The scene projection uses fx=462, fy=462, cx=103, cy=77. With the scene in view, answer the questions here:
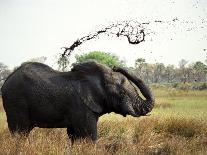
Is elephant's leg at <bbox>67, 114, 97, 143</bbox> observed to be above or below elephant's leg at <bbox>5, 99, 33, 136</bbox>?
below

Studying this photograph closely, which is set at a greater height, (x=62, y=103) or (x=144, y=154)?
(x=62, y=103)

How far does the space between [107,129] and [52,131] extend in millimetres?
1563

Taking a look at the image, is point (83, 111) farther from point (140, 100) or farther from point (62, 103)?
point (140, 100)

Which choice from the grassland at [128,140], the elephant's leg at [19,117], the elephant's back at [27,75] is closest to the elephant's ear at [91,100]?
the grassland at [128,140]

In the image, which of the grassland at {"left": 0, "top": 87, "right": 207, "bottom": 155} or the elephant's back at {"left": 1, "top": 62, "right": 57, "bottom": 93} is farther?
the elephant's back at {"left": 1, "top": 62, "right": 57, "bottom": 93}

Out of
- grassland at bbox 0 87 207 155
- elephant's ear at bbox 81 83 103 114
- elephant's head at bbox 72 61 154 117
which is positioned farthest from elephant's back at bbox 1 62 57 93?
grassland at bbox 0 87 207 155

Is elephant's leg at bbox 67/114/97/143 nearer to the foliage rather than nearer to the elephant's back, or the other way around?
the elephant's back

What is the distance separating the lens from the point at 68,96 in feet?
30.0

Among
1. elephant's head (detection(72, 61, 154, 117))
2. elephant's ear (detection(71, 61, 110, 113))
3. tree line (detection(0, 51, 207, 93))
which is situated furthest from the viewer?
tree line (detection(0, 51, 207, 93))

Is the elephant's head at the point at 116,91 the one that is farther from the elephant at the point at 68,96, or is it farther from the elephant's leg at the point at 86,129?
the elephant's leg at the point at 86,129

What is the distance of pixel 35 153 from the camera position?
7254 millimetres

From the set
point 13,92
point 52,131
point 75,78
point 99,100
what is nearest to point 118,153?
point 99,100

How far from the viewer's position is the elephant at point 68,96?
916 cm

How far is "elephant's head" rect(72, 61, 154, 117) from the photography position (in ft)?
30.4
